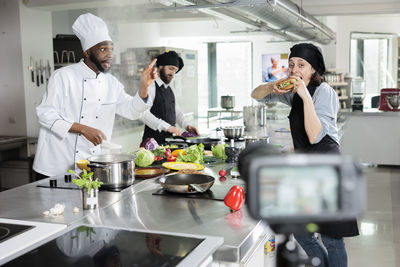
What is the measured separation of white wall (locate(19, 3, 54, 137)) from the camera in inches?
229

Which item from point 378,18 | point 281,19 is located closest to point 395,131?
point 281,19

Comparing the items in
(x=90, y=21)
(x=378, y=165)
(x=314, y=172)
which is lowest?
(x=378, y=165)

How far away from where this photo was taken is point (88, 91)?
309 centimetres

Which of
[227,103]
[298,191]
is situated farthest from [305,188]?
[227,103]

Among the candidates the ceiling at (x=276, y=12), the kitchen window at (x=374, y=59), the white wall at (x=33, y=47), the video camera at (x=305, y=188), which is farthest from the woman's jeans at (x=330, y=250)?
the kitchen window at (x=374, y=59)

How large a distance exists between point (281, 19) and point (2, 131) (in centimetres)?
388

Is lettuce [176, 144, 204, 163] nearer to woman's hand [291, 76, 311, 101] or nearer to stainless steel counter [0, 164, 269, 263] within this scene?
stainless steel counter [0, 164, 269, 263]

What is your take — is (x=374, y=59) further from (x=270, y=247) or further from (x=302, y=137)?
(x=270, y=247)

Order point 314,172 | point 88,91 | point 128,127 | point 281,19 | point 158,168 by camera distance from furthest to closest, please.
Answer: point 128,127
point 281,19
point 88,91
point 158,168
point 314,172

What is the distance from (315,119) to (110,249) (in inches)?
54.2

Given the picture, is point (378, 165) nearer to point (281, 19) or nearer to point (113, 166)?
point (281, 19)

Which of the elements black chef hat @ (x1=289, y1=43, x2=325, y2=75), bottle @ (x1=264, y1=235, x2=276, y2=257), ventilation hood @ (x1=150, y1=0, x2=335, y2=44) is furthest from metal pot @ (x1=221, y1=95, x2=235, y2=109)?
bottle @ (x1=264, y1=235, x2=276, y2=257)

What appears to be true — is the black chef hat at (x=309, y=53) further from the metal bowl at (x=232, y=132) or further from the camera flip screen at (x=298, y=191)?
the camera flip screen at (x=298, y=191)

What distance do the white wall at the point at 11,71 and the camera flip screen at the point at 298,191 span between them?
5751mm
